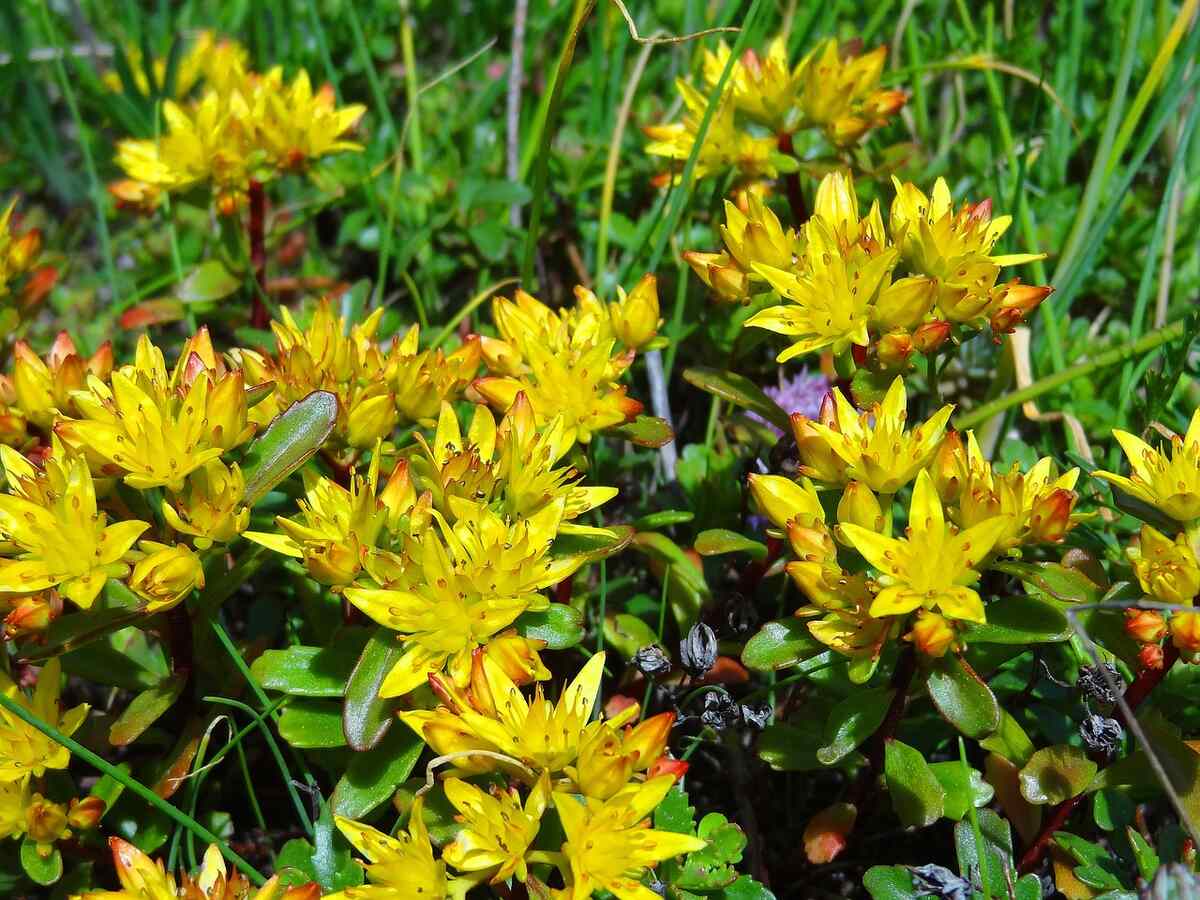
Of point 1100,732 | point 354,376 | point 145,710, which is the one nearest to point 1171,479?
point 1100,732

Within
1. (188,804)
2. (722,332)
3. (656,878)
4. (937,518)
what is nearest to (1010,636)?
(937,518)

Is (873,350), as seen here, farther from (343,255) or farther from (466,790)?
(343,255)

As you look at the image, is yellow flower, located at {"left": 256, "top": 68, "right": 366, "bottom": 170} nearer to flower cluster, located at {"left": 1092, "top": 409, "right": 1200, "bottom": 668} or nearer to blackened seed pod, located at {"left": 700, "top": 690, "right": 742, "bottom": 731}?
blackened seed pod, located at {"left": 700, "top": 690, "right": 742, "bottom": 731}

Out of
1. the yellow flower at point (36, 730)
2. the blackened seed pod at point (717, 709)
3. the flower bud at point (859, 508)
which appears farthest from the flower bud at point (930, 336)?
the yellow flower at point (36, 730)

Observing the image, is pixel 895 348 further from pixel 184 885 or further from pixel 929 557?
pixel 184 885

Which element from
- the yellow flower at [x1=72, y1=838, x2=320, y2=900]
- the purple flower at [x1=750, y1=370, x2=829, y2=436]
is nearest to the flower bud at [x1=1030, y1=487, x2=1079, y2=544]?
the purple flower at [x1=750, y1=370, x2=829, y2=436]

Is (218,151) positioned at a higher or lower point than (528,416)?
higher
